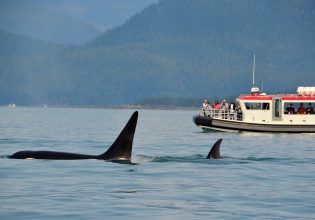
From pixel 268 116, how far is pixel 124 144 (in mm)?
41852

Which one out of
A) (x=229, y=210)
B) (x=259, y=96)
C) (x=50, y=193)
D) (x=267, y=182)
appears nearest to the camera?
(x=229, y=210)

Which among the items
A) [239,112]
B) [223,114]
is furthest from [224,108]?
[223,114]

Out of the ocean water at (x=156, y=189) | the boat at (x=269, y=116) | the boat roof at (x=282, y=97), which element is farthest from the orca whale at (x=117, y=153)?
the boat roof at (x=282, y=97)

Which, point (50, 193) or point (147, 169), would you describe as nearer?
point (50, 193)

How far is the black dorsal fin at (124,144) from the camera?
25750 millimetres

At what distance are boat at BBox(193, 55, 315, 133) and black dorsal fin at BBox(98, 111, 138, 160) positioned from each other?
3954 cm

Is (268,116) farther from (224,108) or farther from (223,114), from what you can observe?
(223,114)

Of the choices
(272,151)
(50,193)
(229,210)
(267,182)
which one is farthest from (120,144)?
(272,151)

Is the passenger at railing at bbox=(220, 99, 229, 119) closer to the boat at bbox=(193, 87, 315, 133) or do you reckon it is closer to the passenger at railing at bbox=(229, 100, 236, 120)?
the boat at bbox=(193, 87, 315, 133)

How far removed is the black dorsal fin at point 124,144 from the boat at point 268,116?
3954cm

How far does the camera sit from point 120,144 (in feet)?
86.9

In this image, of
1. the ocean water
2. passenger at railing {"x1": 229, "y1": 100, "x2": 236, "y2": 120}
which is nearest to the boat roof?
passenger at railing {"x1": 229, "y1": 100, "x2": 236, "y2": 120}

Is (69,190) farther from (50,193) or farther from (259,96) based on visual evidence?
(259,96)

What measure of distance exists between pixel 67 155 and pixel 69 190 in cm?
730
